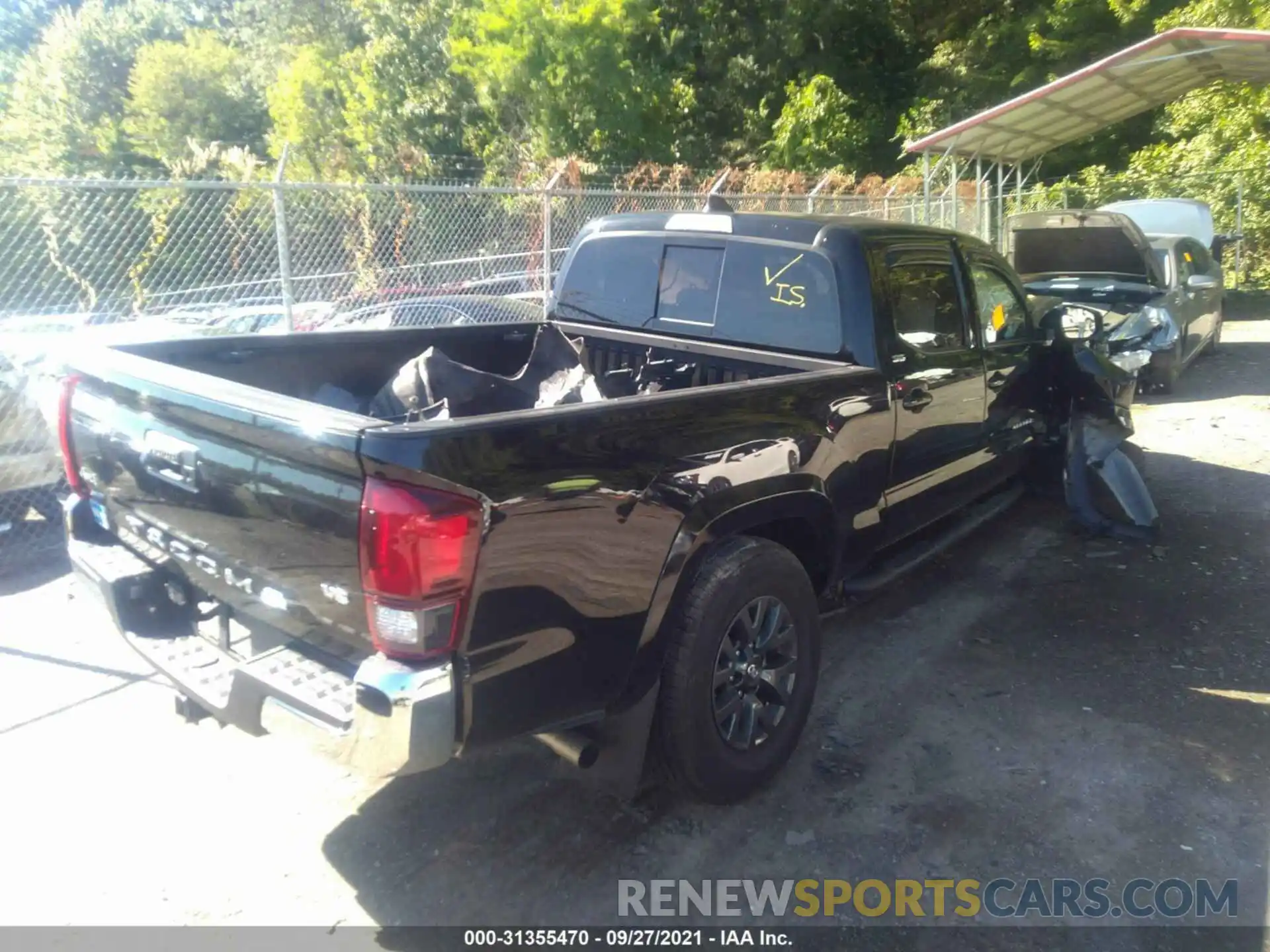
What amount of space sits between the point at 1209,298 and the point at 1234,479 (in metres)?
5.14

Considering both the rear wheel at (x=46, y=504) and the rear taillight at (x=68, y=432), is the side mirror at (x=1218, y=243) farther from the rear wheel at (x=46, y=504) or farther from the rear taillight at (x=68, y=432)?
the rear taillight at (x=68, y=432)

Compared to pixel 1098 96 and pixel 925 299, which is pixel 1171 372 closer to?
pixel 925 299

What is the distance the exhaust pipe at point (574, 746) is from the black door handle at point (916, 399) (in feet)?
6.82

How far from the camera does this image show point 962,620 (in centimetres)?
483

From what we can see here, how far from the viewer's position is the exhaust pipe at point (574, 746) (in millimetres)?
2781

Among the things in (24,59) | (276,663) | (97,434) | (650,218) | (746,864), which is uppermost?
(24,59)

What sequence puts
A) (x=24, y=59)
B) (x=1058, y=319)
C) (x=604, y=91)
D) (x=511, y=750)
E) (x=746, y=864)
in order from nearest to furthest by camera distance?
(x=746, y=864), (x=511, y=750), (x=1058, y=319), (x=604, y=91), (x=24, y=59)

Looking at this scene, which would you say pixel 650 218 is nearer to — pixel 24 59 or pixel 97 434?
pixel 97 434

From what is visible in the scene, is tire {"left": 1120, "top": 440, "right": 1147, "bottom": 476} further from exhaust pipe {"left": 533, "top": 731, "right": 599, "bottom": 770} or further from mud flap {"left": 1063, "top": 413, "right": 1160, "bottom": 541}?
exhaust pipe {"left": 533, "top": 731, "right": 599, "bottom": 770}

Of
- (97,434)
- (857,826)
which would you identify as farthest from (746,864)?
(97,434)

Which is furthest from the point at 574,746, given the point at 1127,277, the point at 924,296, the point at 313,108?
the point at 313,108

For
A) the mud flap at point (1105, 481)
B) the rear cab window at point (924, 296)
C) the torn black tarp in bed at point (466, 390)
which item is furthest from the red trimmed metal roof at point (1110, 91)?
the torn black tarp in bed at point (466, 390)

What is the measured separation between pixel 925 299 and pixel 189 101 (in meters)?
38.7

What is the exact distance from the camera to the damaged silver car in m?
9.46
